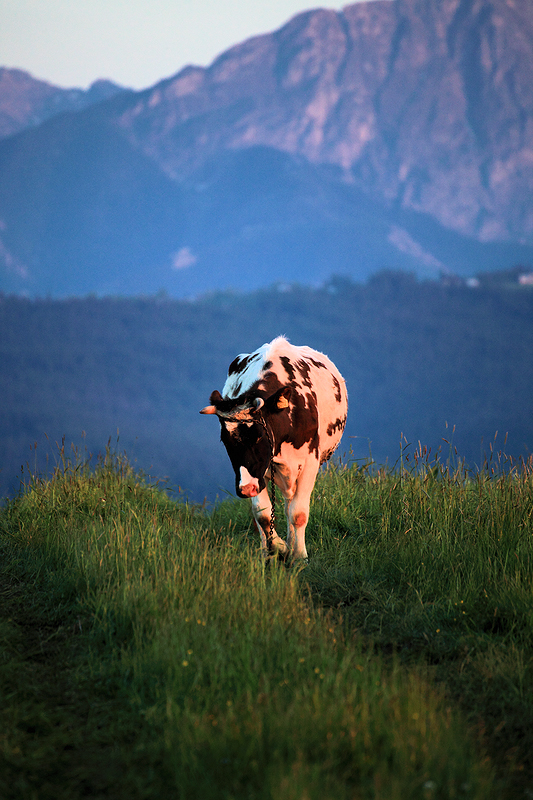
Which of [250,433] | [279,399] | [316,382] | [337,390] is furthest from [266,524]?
[337,390]

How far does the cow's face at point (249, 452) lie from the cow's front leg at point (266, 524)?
47cm

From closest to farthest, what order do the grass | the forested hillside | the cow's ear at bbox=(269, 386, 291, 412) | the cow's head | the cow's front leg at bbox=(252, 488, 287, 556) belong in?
the grass < the cow's head < the cow's ear at bbox=(269, 386, 291, 412) < the cow's front leg at bbox=(252, 488, 287, 556) < the forested hillside

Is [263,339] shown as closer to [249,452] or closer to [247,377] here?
[247,377]

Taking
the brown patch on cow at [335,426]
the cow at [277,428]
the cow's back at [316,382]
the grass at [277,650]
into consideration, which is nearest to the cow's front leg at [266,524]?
the cow at [277,428]

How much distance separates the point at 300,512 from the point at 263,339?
126287 millimetres

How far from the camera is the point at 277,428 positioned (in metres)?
6.12

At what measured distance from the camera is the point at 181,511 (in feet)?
26.4

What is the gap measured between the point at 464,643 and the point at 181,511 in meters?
4.11

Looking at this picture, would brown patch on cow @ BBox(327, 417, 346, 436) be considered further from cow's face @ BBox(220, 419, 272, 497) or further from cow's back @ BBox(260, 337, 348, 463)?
cow's face @ BBox(220, 419, 272, 497)

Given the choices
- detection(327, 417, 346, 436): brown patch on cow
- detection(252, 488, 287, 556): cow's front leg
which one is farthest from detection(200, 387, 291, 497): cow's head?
detection(327, 417, 346, 436): brown patch on cow

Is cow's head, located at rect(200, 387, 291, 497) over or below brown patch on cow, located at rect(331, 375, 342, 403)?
below

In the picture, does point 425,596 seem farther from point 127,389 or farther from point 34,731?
point 127,389

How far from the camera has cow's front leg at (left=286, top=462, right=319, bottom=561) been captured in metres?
6.54

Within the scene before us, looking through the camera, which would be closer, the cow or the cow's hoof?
the cow
